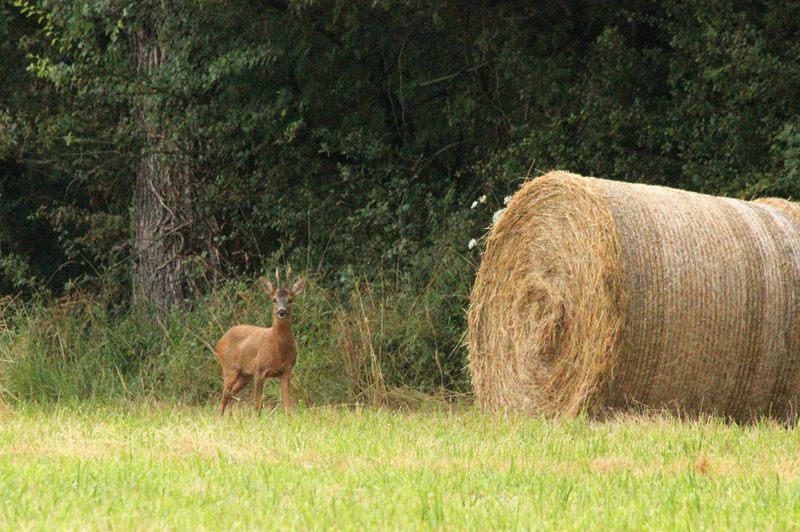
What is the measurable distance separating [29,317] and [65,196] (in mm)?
6259

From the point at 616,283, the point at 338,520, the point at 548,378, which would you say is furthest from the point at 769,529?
the point at 548,378

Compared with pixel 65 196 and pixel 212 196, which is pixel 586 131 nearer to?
pixel 212 196

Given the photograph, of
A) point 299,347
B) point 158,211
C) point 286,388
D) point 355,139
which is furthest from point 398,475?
point 158,211

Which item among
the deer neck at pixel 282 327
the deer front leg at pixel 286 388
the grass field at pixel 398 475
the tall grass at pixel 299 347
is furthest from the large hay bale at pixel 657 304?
the tall grass at pixel 299 347

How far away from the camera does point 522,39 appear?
522 inches

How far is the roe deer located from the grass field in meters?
1.78

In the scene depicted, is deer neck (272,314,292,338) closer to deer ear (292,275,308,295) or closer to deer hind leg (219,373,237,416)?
deer ear (292,275,308,295)

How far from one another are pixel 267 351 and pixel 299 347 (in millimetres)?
1911

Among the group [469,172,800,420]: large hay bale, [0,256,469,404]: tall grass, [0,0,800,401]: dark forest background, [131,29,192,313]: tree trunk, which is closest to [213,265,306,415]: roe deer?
[0,256,469,404]: tall grass

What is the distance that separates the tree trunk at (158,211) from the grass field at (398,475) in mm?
6874

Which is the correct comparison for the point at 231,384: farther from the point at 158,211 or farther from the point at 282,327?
the point at 158,211

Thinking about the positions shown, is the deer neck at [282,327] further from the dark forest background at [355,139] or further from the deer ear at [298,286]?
the dark forest background at [355,139]

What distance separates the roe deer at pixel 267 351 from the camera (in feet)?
32.4

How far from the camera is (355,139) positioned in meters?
14.3
